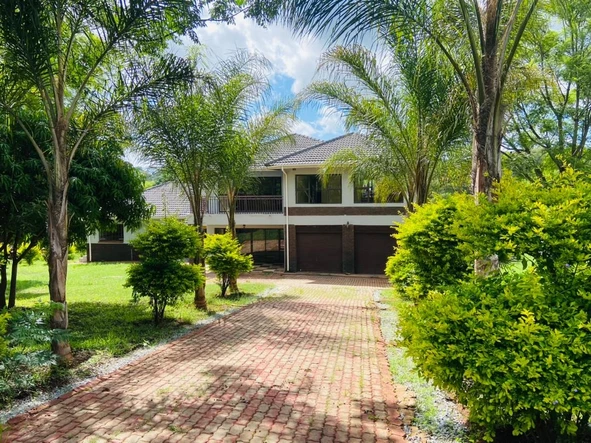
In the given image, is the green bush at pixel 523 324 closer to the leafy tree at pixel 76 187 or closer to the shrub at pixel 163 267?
the shrub at pixel 163 267

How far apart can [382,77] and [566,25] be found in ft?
40.6

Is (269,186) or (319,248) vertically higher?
(269,186)

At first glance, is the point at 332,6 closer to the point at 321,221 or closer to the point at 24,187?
the point at 24,187

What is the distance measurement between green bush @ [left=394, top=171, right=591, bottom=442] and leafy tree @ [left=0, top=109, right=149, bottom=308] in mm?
6638

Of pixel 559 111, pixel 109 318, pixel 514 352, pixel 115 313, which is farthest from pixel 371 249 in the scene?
pixel 514 352

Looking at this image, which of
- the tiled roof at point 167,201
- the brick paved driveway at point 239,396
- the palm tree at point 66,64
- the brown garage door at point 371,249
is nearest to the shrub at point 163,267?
the brick paved driveway at point 239,396

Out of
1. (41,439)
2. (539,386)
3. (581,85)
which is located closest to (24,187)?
(41,439)

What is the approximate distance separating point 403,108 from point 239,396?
813cm

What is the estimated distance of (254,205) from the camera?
2145 centimetres

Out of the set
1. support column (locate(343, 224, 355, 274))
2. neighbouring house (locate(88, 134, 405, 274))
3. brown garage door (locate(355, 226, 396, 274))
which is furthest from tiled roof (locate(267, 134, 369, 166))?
brown garage door (locate(355, 226, 396, 274))

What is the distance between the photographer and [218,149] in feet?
32.3

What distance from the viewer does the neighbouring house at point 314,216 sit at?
19.8 metres

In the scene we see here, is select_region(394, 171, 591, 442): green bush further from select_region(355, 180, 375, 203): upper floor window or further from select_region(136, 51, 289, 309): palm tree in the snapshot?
select_region(355, 180, 375, 203): upper floor window

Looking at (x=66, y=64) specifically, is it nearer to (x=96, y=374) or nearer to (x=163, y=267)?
(x=163, y=267)
